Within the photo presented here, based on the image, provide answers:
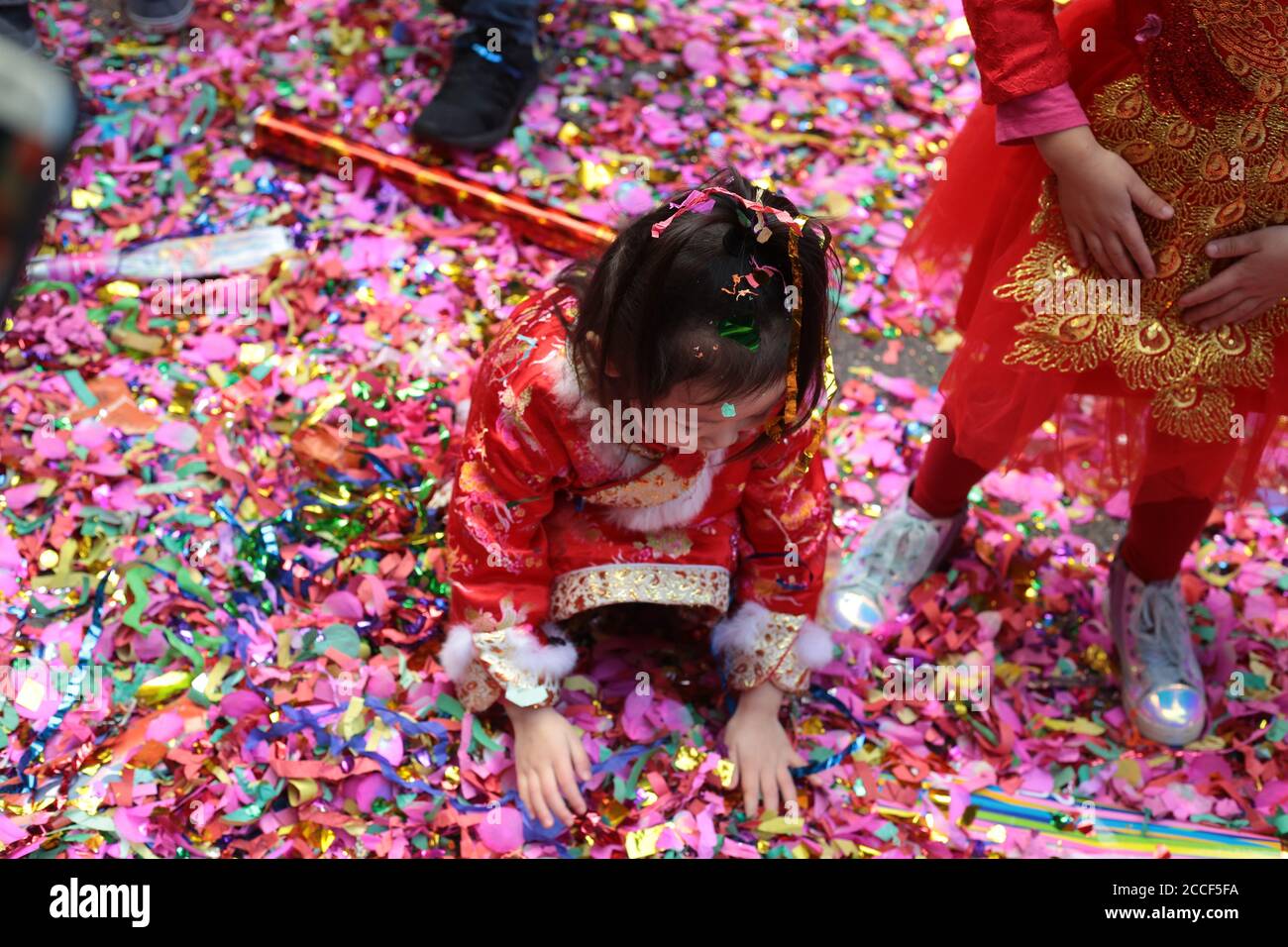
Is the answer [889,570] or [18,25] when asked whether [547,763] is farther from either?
[18,25]

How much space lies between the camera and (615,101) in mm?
2578

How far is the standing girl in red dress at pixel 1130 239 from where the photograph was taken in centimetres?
123

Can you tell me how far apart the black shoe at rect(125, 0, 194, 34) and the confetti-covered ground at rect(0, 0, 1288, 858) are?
0.04 meters

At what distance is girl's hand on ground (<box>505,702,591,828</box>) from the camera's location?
1523mm

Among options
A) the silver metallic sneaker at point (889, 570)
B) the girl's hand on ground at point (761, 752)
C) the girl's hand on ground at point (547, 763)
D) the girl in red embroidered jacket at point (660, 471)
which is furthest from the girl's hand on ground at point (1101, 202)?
the girl's hand on ground at point (547, 763)

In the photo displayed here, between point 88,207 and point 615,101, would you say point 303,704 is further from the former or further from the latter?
point 615,101

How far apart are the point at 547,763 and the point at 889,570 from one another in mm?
628

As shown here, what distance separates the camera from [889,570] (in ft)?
5.99

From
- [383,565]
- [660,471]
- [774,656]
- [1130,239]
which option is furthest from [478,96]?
[1130,239]

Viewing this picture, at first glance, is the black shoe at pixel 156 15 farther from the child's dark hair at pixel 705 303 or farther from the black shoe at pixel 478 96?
the child's dark hair at pixel 705 303

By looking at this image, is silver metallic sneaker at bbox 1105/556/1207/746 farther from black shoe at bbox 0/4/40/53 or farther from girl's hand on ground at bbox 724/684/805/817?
black shoe at bbox 0/4/40/53

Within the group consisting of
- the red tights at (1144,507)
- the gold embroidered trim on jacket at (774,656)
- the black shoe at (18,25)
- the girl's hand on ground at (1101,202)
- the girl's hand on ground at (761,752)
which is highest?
the black shoe at (18,25)

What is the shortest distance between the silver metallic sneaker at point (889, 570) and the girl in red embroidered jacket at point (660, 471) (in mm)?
200

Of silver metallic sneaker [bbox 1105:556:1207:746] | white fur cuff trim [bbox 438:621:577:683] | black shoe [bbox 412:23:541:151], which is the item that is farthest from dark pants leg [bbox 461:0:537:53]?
silver metallic sneaker [bbox 1105:556:1207:746]
